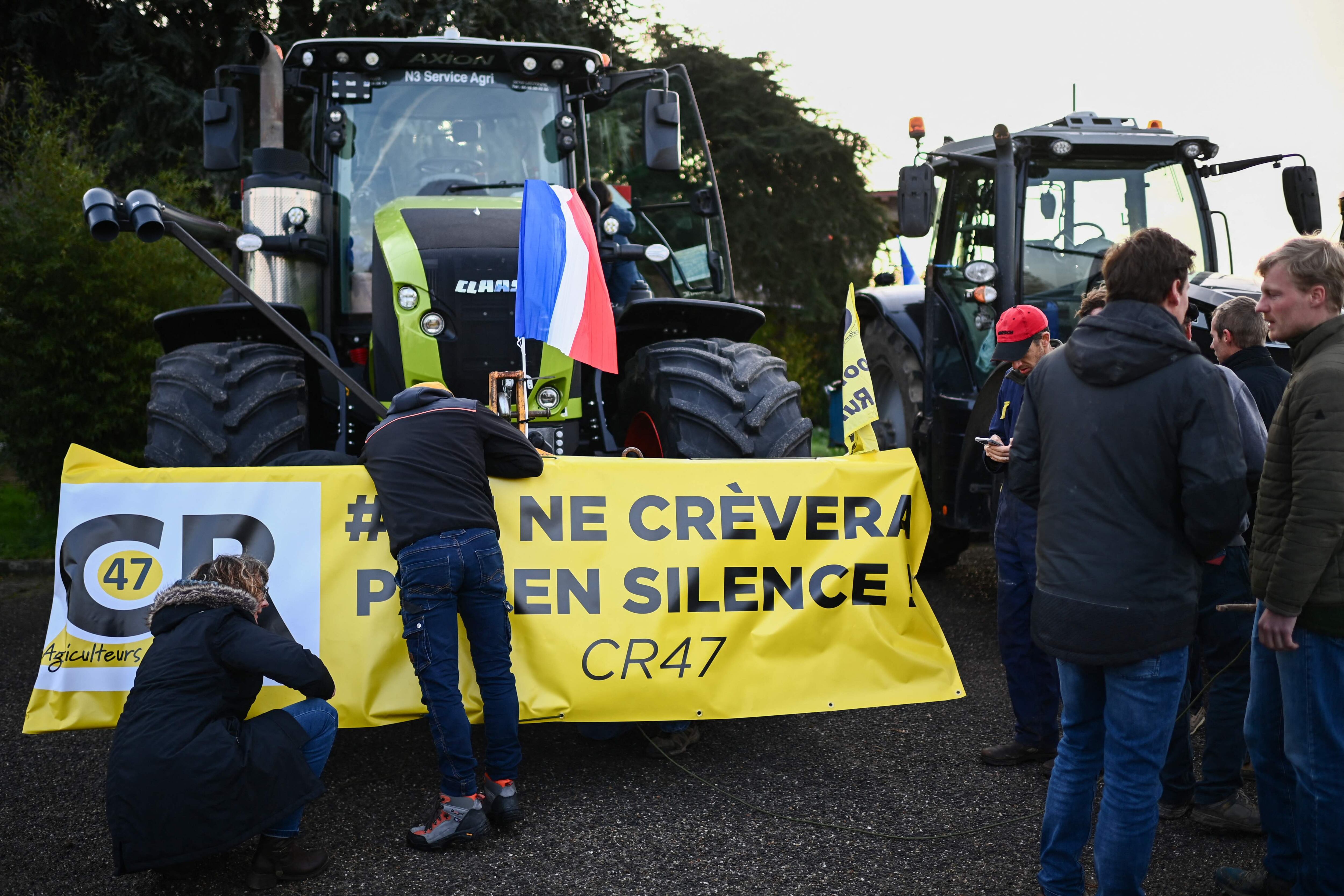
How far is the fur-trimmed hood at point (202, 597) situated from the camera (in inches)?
138

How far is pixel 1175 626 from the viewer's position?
2.90 meters

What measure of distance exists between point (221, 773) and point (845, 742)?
8.54 feet

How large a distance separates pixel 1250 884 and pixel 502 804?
238 centimetres

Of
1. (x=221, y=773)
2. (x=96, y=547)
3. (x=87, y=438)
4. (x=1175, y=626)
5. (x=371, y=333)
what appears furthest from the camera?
(x=87, y=438)

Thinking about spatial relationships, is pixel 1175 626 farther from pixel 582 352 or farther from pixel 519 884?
pixel 582 352

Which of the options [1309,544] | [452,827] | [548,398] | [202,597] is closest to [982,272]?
[548,398]

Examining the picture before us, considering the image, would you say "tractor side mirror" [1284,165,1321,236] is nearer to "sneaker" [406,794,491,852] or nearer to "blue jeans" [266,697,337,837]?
"sneaker" [406,794,491,852]

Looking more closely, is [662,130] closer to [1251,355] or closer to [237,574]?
[1251,355]

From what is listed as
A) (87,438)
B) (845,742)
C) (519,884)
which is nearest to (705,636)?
(845,742)

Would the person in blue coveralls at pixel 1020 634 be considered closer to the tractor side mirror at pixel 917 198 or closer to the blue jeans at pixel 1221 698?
the blue jeans at pixel 1221 698

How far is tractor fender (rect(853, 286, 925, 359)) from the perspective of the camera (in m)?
7.79

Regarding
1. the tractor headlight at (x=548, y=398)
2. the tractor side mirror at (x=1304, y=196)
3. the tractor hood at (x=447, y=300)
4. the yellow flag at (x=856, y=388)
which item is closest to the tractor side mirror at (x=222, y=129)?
the tractor hood at (x=447, y=300)

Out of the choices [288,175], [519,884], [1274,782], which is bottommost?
[519,884]

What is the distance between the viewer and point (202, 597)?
351cm
